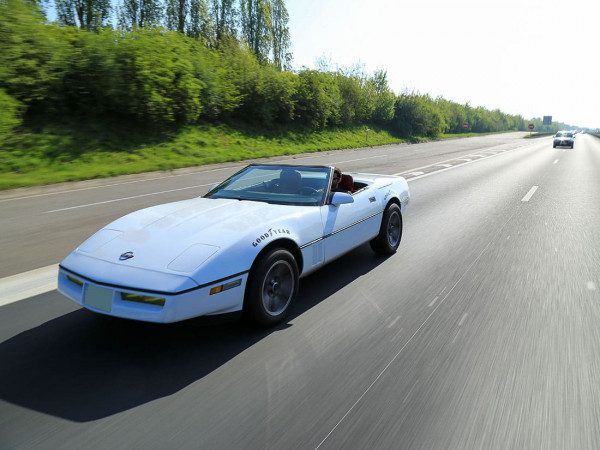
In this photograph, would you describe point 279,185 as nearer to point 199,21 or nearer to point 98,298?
point 98,298

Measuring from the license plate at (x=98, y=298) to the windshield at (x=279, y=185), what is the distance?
72.1 inches

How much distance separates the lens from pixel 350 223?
177 inches

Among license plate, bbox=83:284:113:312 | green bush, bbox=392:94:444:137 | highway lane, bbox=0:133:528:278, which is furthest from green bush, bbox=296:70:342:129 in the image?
license plate, bbox=83:284:113:312

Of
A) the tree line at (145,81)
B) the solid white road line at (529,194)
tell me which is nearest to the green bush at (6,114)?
the tree line at (145,81)

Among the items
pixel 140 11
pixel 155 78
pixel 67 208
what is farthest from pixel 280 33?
pixel 67 208

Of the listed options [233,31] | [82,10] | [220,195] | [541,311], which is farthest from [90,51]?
[233,31]

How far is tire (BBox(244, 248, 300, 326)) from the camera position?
3223 mm

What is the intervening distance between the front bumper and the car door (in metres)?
1.30

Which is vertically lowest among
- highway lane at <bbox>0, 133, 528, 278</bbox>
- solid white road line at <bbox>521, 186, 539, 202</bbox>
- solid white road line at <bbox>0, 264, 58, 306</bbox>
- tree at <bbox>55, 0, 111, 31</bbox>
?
highway lane at <bbox>0, 133, 528, 278</bbox>

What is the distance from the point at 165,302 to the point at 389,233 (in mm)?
3512

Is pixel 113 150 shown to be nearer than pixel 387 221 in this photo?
No

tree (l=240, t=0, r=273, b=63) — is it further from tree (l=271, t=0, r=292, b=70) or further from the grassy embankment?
the grassy embankment

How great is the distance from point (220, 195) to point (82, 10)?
Answer: 44.4m

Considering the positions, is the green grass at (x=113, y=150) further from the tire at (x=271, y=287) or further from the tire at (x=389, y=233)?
the tire at (x=271, y=287)
